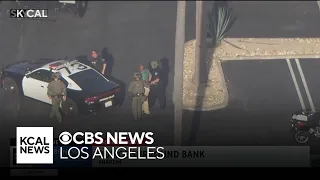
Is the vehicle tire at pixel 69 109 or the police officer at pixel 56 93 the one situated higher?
the police officer at pixel 56 93

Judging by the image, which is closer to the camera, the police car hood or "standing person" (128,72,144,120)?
"standing person" (128,72,144,120)

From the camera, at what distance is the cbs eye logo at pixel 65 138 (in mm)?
16364

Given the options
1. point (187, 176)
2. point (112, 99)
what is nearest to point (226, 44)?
point (112, 99)

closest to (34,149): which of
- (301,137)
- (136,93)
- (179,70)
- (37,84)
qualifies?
(37,84)

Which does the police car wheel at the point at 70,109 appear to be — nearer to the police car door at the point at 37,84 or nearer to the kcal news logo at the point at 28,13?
the police car door at the point at 37,84

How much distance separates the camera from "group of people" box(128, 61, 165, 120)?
1774 centimetres

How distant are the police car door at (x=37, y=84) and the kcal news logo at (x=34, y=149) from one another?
2.22 meters

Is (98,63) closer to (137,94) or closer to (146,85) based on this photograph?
(146,85)

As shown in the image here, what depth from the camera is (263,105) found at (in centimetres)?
1866

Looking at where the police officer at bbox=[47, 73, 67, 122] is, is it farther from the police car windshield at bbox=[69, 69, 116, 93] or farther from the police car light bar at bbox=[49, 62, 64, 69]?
the police car light bar at bbox=[49, 62, 64, 69]

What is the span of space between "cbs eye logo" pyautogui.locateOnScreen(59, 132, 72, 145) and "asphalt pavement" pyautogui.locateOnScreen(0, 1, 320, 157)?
57 centimetres

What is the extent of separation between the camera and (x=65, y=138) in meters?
16.8

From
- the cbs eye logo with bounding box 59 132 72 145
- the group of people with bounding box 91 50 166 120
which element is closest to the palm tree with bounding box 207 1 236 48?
the group of people with bounding box 91 50 166 120

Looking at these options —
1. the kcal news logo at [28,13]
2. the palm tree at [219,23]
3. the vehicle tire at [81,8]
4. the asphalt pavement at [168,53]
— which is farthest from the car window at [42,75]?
the palm tree at [219,23]
